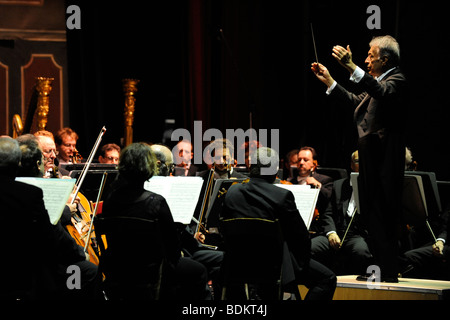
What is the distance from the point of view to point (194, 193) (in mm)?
3480

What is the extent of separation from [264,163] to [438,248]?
1.87 m

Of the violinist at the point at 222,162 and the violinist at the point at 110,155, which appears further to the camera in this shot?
the violinist at the point at 110,155

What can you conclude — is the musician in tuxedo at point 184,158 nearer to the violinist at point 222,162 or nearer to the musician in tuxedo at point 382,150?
the violinist at point 222,162

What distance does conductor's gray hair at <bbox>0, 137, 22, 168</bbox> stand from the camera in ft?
9.48

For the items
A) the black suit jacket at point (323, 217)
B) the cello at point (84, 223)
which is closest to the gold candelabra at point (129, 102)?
the black suit jacket at point (323, 217)

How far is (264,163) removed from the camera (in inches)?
135

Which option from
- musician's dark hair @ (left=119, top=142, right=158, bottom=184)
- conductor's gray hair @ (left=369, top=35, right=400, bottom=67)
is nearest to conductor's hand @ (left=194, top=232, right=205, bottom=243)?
musician's dark hair @ (left=119, top=142, right=158, bottom=184)

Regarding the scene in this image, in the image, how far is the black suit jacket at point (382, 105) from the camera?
135 inches

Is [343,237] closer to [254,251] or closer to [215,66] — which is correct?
[254,251]

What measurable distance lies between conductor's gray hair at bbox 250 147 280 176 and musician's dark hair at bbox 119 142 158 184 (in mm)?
552

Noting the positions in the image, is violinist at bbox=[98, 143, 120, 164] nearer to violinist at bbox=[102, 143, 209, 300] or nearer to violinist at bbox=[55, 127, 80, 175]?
violinist at bbox=[55, 127, 80, 175]

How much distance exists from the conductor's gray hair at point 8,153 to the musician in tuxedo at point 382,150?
1759 mm
